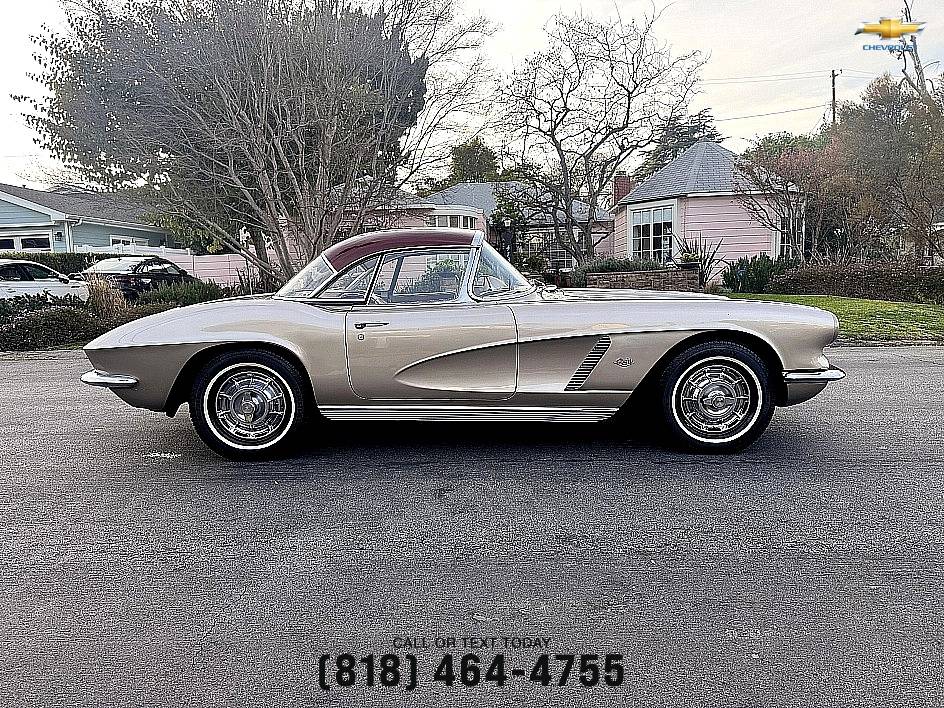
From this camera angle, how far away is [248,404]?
524 centimetres

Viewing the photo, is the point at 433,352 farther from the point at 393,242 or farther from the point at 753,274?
the point at 753,274

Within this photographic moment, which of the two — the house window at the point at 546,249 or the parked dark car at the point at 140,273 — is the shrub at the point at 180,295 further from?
the house window at the point at 546,249

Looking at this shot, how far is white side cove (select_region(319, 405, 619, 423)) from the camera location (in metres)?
5.26

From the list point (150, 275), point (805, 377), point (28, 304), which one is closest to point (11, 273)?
point (150, 275)

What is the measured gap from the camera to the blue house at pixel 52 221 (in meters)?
31.7

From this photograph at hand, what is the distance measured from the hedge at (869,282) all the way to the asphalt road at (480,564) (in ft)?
44.4

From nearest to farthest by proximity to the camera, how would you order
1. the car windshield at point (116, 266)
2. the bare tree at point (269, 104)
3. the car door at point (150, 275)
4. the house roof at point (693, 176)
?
the bare tree at point (269, 104)
the car door at point (150, 275)
the car windshield at point (116, 266)
the house roof at point (693, 176)

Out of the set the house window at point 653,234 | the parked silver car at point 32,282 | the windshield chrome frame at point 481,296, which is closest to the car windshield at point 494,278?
the windshield chrome frame at point 481,296

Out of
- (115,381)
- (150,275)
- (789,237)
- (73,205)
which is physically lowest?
(115,381)

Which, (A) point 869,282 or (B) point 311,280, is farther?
(A) point 869,282

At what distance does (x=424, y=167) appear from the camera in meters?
17.0

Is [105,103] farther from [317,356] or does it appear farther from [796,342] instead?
[796,342]

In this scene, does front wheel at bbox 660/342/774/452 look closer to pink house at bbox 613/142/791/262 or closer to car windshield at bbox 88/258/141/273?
pink house at bbox 613/142/791/262

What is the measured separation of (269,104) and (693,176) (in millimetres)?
15321
